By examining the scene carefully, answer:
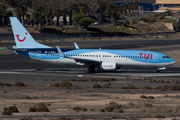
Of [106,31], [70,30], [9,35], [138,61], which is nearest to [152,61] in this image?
[138,61]

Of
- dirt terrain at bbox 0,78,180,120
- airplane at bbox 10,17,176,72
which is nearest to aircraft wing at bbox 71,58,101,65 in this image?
airplane at bbox 10,17,176,72

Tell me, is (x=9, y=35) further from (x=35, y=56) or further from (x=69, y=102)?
(x=69, y=102)

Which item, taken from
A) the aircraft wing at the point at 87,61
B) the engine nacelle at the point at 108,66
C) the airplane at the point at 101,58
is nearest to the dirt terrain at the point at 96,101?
the engine nacelle at the point at 108,66

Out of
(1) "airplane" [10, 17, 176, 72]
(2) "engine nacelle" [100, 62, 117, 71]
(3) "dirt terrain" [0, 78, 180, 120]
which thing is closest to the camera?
(3) "dirt terrain" [0, 78, 180, 120]

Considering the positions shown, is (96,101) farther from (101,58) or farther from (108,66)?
(101,58)

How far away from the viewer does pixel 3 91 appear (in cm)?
3184

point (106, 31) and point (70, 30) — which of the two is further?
point (106, 31)

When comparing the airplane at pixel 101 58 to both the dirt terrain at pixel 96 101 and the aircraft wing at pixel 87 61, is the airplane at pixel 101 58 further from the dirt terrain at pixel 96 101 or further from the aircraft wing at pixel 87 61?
the dirt terrain at pixel 96 101

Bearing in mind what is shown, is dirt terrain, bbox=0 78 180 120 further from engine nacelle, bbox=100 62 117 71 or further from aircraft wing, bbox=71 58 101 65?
aircraft wing, bbox=71 58 101 65

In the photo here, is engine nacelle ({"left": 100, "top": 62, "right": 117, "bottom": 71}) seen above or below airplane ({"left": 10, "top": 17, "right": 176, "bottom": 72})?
below

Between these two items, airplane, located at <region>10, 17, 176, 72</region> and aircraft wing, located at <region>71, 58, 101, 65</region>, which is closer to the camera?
aircraft wing, located at <region>71, 58, 101, 65</region>

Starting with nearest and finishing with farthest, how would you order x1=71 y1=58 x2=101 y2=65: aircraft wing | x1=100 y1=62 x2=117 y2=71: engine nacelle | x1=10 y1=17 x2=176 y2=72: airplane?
x1=100 y1=62 x2=117 y2=71: engine nacelle → x1=71 y1=58 x2=101 y2=65: aircraft wing → x1=10 y1=17 x2=176 y2=72: airplane

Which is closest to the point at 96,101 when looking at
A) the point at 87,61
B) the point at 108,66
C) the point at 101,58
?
the point at 108,66

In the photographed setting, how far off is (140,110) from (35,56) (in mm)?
30056
